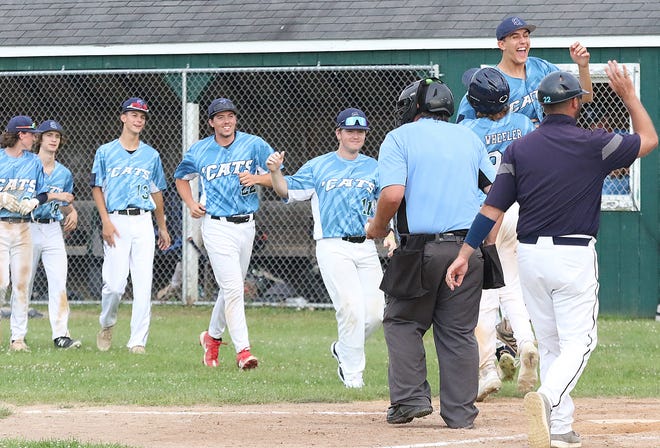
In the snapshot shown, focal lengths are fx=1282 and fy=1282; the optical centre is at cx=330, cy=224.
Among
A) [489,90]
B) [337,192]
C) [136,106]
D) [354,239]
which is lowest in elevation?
[354,239]

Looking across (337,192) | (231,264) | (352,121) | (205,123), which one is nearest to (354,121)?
(352,121)

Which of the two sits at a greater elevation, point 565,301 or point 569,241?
point 569,241

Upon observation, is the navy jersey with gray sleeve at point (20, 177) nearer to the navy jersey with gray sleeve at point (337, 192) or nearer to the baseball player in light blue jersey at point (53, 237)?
the baseball player in light blue jersey at point (53, 237)

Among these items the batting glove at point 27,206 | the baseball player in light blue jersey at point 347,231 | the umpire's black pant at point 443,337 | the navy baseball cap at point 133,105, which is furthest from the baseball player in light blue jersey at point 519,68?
the batting glove at point 27,206

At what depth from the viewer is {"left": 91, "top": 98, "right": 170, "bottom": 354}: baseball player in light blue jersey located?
11.4 m

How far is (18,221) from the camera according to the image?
11.8 metres

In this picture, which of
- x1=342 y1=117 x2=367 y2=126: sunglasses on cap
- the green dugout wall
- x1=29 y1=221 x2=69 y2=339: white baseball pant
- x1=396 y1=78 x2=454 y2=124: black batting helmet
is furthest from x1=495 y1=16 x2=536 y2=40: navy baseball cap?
the green dugout wall

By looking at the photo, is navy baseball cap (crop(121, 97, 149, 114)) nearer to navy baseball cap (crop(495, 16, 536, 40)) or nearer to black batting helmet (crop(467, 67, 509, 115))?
navy baseball cap (crop(495, 16, 536, 40))

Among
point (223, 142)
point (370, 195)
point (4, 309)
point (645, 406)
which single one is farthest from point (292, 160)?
point (645, 406)

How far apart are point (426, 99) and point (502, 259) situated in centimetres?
183

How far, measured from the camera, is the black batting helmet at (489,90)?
8.29 m

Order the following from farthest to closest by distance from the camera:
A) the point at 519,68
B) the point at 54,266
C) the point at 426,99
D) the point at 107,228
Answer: the point at 54,266 → the point at 107,228 → the point at 519,68 → the point at 426,99

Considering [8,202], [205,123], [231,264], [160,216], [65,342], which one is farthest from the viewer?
[205,123]

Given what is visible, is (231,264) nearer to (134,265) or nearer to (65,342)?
(134,265)
